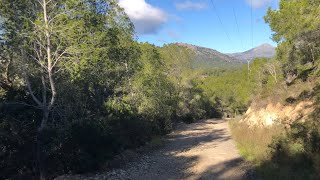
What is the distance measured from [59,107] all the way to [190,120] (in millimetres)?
45005

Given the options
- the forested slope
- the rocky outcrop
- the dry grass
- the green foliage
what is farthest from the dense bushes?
the green foliage

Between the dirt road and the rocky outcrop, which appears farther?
the rocky outcrop

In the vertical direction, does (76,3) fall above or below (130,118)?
above

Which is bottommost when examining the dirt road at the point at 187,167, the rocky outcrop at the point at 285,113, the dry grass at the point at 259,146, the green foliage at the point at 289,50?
the dirt road at the point at 187,167

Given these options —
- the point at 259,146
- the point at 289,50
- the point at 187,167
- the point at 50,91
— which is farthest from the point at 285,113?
the point at 50,91

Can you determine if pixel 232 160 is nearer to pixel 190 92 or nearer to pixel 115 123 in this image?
pixel 115 123

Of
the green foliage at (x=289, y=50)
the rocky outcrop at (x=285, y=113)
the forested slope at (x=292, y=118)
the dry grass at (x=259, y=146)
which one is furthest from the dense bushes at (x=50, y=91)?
the green foliage at (x=289, y=50)

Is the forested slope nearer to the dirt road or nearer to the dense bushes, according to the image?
the dirt road

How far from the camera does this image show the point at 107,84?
66.9ft

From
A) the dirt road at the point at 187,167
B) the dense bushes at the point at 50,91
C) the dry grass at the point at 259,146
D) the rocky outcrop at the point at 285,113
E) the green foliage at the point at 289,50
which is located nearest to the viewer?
the dense bushes at the point at 50,91

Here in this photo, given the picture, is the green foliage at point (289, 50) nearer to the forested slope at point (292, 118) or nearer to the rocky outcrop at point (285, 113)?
the forested slope at point (292, 118)

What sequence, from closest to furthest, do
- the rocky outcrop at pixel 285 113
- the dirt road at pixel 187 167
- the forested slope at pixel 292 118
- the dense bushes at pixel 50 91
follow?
the forested slope at pixel 292 118
the dense bushes at pixel 50 91
the dirt road at pixel 187 167
the rocky outcrop at pixel 285 113

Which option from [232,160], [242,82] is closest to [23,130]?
[232,160]

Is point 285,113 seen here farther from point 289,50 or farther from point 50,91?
point 50,91
